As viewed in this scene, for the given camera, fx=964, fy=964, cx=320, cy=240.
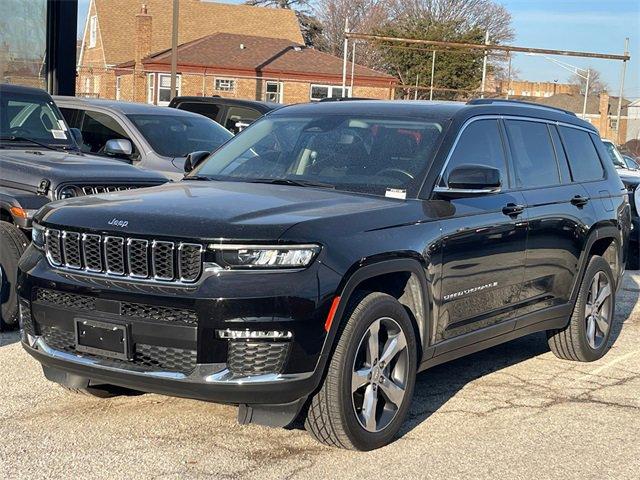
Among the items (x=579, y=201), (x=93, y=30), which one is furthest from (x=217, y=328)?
(x=93, y=30)

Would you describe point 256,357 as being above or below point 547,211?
below

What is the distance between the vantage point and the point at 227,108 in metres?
15.5

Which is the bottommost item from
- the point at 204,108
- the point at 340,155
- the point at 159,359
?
the point at 159,359

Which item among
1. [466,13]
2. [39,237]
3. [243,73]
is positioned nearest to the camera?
[39,237]

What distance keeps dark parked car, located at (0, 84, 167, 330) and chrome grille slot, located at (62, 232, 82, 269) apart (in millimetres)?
2182

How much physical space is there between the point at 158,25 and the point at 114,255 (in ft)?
155

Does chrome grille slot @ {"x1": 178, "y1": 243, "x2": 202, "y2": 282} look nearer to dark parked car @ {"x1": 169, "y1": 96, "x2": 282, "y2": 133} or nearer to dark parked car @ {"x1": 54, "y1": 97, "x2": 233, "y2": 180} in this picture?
dark parked car @ {"x1": 54, "y1": 97, "x2": 233, "y2": 180}

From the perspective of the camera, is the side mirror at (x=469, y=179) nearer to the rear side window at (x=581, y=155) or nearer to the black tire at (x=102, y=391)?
the rear side window at (x=581, y=155)

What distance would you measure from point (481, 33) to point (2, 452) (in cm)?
5154

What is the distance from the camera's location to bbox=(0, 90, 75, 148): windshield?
28.7 ft

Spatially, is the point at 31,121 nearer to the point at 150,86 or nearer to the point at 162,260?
the point at 162,260

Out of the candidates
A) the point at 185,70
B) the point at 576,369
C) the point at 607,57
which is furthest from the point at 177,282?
the point at 185,70

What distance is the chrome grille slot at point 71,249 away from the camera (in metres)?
Answer: 4.85

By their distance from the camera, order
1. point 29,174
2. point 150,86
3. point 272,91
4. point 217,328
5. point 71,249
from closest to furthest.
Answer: point 217,328 → point 71,249 → point 29,174 → point 150,86 → point 272,91
